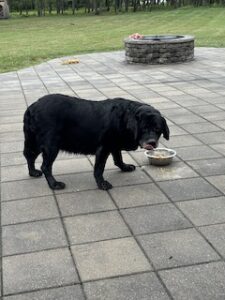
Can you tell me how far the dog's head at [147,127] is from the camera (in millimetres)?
4781

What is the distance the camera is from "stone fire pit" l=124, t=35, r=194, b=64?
47.8ft

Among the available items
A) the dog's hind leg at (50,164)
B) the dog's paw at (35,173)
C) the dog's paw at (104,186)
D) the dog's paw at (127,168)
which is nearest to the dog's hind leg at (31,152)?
the dog's paw at (35,173)

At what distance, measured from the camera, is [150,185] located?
5.36 metres

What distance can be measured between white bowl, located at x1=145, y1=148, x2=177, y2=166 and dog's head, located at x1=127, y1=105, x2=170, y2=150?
0.99 m

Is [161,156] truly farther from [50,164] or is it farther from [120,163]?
[50,164]

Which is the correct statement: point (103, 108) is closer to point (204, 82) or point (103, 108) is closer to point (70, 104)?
point (70, 104)

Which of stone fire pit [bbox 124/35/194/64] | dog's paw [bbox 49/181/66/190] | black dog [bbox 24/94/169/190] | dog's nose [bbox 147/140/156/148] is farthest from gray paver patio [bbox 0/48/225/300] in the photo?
stone fire pit [bbox 124/35/194/64]

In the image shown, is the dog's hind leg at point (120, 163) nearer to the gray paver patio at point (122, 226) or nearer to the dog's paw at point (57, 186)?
the gray paver patio at point (122, 226)

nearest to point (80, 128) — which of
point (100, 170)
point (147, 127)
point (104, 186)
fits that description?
point (100, 170)

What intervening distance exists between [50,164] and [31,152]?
40cm

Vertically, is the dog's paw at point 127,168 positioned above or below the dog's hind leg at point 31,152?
below

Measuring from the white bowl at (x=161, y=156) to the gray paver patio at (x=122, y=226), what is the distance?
0.27 feet

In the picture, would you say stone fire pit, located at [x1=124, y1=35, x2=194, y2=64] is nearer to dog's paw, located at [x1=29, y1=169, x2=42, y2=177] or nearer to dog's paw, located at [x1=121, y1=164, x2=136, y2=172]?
dog's paw, located at [x1=121, y1=164, x2=136, y2=172]

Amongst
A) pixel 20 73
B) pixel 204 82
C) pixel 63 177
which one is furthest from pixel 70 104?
pixel 20 73
